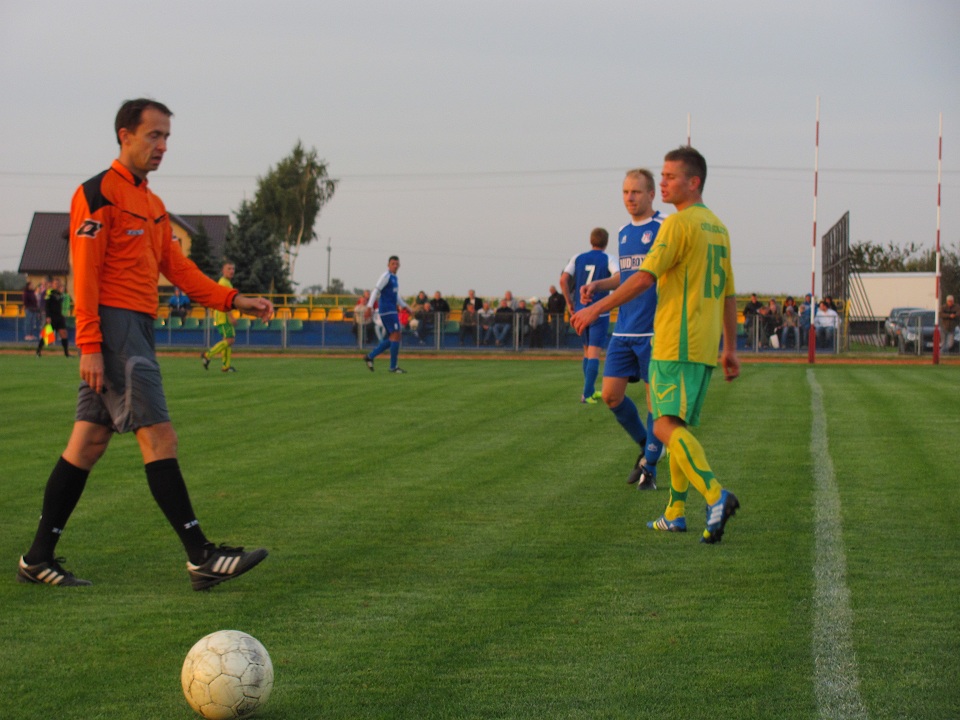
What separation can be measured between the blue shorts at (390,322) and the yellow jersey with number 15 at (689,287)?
15989 millimetres

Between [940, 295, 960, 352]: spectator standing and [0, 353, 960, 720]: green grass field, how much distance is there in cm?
2113

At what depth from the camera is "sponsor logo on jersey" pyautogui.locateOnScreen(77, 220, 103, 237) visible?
5.05 meters

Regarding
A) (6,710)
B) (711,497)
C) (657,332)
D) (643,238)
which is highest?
(643,238)

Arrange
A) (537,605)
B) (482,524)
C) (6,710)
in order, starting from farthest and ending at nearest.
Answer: (482,524), (537,605), (6,710)

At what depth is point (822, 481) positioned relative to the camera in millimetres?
8398

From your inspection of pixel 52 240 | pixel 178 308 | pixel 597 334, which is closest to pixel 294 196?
pixel 52 240

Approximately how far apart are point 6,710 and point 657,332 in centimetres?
370

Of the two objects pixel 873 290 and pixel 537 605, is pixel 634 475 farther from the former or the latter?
pixel 873 290

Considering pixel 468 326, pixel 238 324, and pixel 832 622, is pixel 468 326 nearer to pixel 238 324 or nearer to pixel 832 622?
pixel 238 324

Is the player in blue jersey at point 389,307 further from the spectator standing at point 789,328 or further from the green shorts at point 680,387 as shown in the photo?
the green shorts at point 680,387

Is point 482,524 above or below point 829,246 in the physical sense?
below

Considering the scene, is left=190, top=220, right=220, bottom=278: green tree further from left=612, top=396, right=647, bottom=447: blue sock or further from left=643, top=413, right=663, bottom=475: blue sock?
left=643, top=413, right=663, bottom=475: blue sock

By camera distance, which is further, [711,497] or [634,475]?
[634,475]

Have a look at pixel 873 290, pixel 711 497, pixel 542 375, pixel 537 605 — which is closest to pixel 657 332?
pixel 711 497
